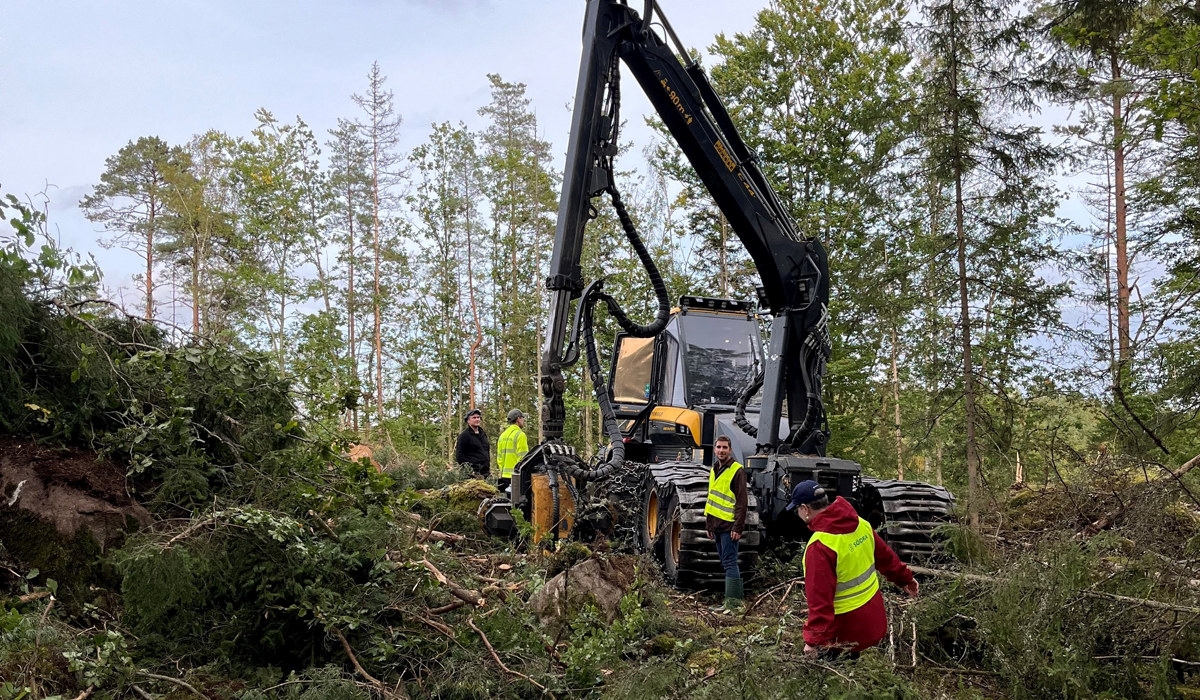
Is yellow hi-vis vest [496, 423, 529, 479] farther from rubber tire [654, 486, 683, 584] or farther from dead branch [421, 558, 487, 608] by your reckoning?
dead branch [421, 558, 487, 608]

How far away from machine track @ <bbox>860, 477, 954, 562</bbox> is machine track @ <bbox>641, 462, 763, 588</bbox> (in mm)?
1172

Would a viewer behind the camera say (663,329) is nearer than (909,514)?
No

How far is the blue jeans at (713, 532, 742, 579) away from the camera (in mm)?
7082

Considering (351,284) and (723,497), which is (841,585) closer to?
(723,497)

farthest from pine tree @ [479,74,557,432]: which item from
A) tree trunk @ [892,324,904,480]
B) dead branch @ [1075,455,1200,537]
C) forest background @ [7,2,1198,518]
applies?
dead branch @ [1075,455,1200,537]

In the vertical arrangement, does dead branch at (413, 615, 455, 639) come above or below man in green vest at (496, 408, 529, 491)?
below

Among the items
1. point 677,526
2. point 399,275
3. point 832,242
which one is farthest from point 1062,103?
point 399,275

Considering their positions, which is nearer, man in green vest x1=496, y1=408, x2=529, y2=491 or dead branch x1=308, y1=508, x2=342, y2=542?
dead branch x1=308, y1=508, x2=342, y2=542

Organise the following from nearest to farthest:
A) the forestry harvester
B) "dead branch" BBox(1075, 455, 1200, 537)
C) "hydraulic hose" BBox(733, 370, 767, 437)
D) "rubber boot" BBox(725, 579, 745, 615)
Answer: "dead branch" BBox(1075, 455, 1200, 537), the forestry harvester, "rubber boot" BBox(725, 579, 745, 615), "hydraulic hose" BBox(733, 370, 767, 437)

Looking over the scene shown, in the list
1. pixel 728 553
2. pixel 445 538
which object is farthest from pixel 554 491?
pixel 445 538

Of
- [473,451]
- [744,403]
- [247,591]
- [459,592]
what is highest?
[744,403]

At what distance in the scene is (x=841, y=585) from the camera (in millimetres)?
4266

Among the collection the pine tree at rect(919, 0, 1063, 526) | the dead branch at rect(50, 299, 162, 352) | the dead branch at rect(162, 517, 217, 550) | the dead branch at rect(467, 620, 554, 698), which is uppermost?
the pine tree at rect(919, 0, 1063, 526)

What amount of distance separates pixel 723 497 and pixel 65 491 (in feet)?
15.7
